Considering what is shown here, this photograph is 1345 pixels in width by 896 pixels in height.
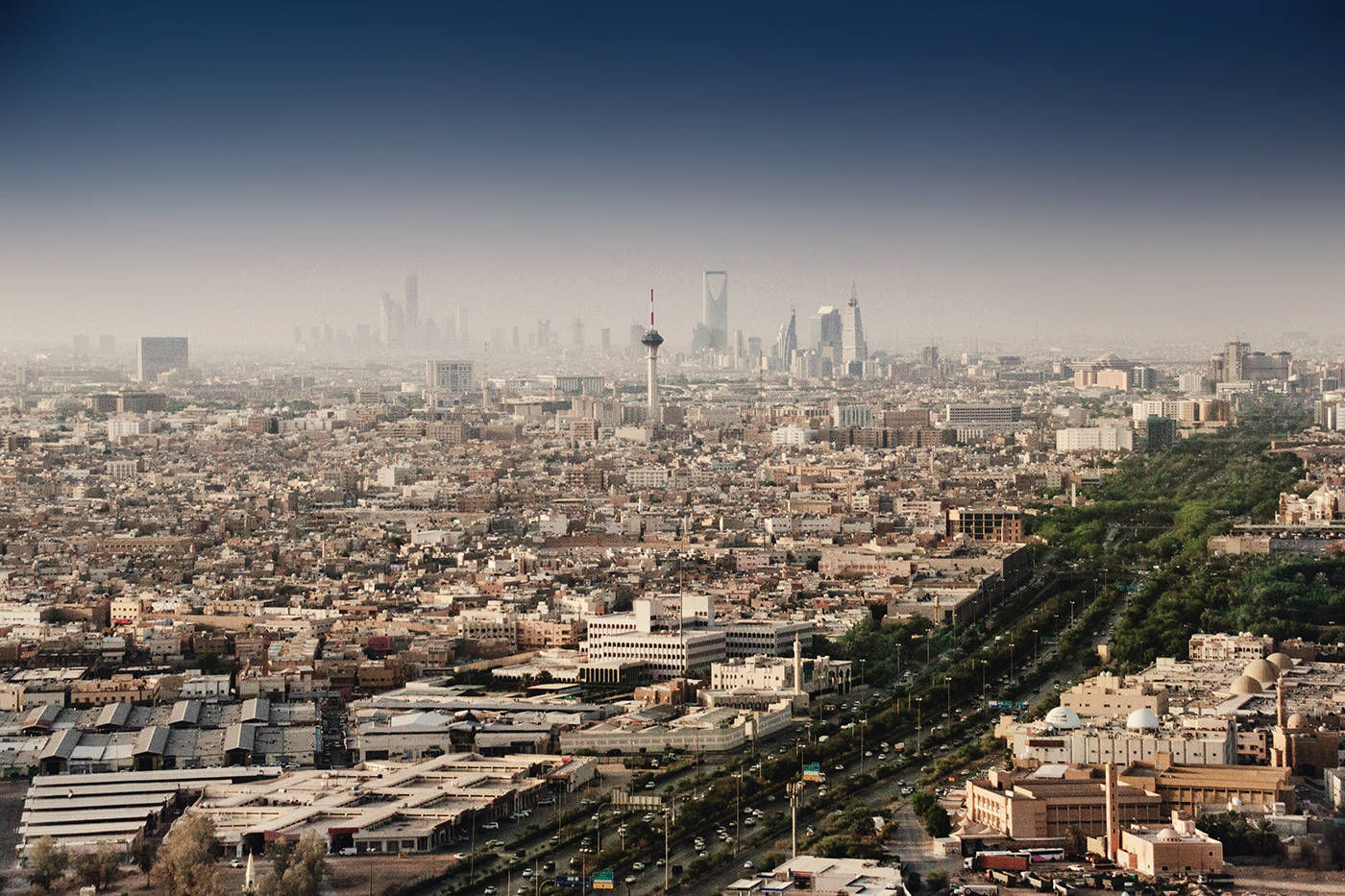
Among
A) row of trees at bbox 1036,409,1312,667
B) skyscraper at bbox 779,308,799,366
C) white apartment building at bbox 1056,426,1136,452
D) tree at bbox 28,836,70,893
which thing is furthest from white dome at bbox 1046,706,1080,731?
skyscraper at bbox 779,308,799,366

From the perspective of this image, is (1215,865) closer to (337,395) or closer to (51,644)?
(51,644)

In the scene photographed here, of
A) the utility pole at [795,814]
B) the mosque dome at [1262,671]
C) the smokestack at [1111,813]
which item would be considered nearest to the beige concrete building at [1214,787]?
the smokestack at [1111,813]

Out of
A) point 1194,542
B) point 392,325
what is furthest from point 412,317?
point 1194,542

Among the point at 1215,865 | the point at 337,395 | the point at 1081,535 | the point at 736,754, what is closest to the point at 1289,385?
the point at 1081,535

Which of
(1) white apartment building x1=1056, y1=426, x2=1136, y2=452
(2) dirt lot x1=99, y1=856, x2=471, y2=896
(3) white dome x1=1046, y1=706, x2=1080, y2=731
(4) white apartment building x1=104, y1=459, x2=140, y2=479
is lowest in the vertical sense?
(2) dirt lot x1=99, y1=856, x2=471, y2=896

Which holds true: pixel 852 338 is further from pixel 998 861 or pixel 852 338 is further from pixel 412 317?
pixel 998 861

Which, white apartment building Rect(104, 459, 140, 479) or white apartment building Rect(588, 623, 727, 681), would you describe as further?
white apartment building Rect(104, 459, 140, 479)

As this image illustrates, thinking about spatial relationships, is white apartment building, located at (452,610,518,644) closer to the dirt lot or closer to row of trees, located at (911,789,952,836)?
row of trees, located at (911,789,952,836)
